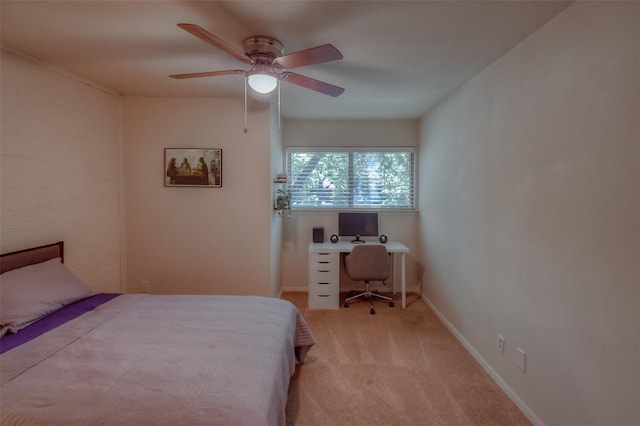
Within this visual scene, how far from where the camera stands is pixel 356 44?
207cm

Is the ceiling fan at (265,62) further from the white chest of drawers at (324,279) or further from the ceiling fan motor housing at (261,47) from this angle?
the white chest of drawers at (324,279)

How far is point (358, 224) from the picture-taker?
4125 mm

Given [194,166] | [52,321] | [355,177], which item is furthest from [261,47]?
[355,177]

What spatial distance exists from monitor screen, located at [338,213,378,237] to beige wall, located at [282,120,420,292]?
0.20 m

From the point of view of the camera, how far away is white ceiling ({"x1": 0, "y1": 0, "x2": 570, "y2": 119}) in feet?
5.47

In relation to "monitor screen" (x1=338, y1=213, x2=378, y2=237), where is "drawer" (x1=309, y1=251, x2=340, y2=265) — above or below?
below

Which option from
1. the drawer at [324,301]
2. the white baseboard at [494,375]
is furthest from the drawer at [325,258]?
the white baseboard at [494,375]

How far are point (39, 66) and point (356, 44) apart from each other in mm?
2469

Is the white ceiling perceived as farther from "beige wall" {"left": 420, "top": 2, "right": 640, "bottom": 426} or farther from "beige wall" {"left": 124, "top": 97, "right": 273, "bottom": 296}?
"beige wall" {"left": 124, "top": 97, "right": 273, "bottom": 296}

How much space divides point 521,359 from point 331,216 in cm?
275

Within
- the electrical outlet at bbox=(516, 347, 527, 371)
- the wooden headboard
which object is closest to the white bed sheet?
the wooden headboard

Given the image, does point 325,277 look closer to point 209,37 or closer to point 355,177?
point 355,177

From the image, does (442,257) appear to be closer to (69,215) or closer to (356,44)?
(356,44)

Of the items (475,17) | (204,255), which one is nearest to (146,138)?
(204,255)
